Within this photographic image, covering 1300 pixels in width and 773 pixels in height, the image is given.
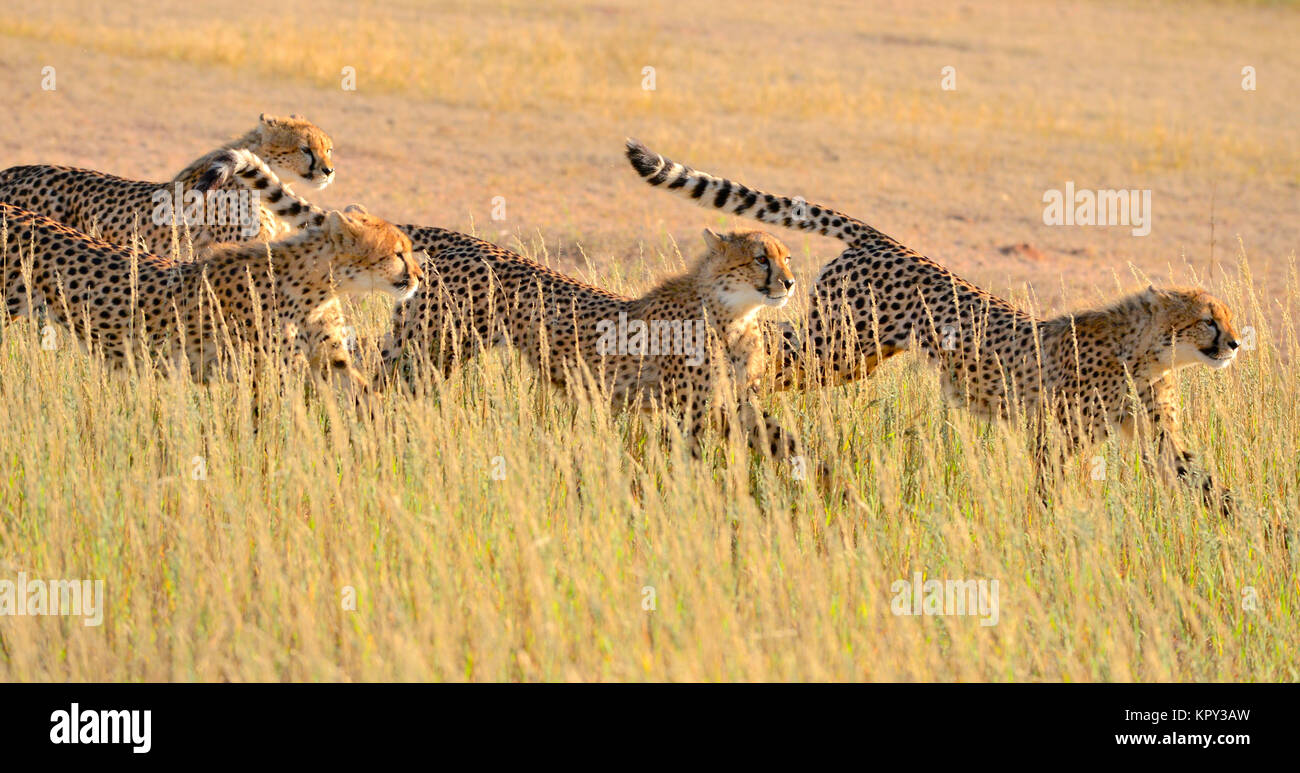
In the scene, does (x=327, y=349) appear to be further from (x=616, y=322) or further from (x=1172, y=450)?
(x=1172, y=450)

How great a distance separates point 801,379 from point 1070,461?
59.5 inches

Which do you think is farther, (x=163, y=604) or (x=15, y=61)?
(x=15, y=61)

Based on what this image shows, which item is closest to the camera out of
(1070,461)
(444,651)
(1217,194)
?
(444,651)

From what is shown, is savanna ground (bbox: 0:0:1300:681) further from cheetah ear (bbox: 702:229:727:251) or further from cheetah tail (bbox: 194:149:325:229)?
cheetah tail (bbox: 194:149:325:229)

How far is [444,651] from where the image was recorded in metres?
3.28

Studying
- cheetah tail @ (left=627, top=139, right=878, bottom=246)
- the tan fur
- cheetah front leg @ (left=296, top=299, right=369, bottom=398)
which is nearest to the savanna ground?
cheetah front leg @ (left=296, top=299, right=369, bottom=398)

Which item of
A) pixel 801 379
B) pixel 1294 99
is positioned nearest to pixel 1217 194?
pixel 1294 99

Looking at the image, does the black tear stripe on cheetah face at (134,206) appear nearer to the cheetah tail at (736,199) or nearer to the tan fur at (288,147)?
the tan fur at (288,147)

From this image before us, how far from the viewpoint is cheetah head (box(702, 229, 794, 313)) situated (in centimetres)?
533

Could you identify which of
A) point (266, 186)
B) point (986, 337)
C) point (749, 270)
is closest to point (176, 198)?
point (266, 186)

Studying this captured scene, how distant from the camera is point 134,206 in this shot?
22.2ft

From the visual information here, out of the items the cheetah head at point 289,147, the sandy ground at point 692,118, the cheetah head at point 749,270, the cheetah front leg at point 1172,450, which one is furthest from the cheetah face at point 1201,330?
the cheetah head at point 289,147

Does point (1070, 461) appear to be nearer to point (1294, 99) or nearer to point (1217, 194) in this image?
point (1217, 194)
